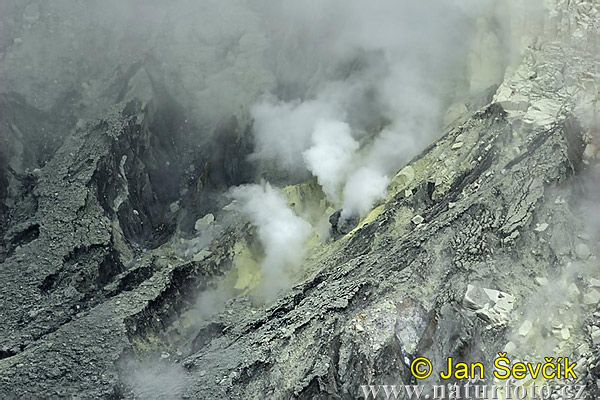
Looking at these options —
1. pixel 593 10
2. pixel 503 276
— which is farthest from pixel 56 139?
pixel 593 10

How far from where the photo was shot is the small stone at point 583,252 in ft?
40.9

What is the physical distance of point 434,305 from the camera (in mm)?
12234

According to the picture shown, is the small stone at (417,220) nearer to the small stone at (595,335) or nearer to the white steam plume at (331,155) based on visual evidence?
the white steam plume at (331,155)

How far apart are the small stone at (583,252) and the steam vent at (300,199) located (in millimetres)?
40

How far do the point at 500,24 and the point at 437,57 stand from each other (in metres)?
1.84

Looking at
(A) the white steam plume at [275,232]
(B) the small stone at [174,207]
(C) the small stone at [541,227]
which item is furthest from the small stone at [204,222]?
(C) the small stone at [541,227]

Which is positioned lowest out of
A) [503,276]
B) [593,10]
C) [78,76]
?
[503,276]

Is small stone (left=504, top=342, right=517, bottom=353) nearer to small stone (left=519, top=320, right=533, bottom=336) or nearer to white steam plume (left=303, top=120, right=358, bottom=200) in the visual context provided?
small stone (left=519, top=320, right=533, bottom=336)

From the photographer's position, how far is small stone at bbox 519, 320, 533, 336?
459 inches

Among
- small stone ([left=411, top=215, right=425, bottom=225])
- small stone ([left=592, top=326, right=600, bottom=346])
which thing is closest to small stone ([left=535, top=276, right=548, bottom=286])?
small stone ([left=592, top=326, right=600, bottom=346])

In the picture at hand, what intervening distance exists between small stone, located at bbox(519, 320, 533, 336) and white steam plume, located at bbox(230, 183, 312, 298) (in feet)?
17.8

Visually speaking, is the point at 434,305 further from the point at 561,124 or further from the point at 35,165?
the point at 35,165

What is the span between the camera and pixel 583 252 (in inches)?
492

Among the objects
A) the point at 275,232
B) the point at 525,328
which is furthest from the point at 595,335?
the point at 275,232
